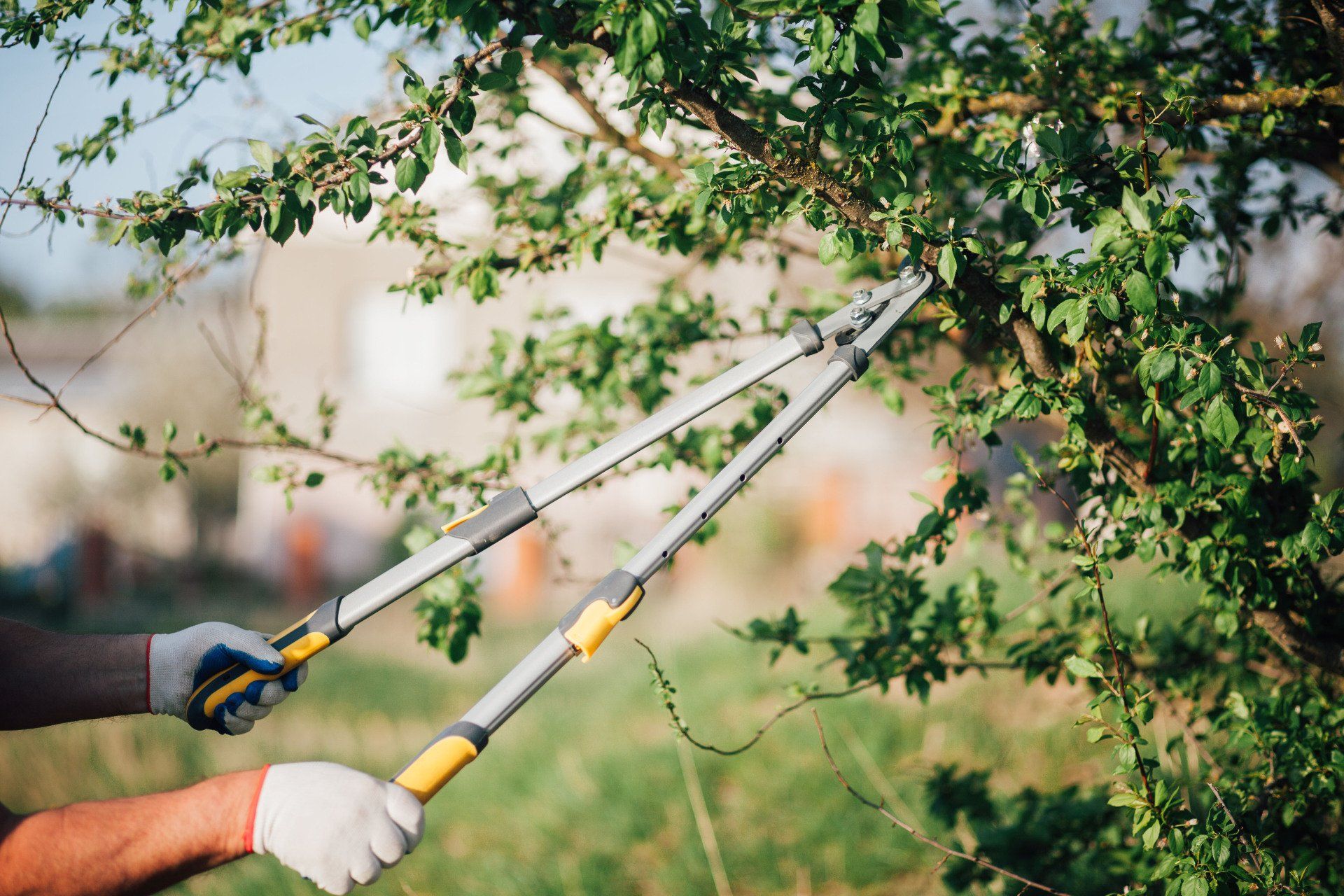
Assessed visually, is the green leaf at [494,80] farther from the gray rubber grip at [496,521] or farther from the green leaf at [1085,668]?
the green leaf at [1085,668]

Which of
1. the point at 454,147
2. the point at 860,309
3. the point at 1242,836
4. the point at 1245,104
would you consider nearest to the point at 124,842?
the point at 454,147

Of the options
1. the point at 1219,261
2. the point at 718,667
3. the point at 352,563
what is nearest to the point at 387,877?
the point at 718,667

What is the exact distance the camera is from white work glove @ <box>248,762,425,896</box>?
1.60 metres

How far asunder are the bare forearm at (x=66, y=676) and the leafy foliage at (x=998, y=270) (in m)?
0.56

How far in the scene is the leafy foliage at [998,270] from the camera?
5.42 ft

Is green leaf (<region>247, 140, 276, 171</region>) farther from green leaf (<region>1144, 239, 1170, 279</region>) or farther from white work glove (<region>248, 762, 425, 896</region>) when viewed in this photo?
green leaf (<region>1144, 239, 1170, 279</region>)

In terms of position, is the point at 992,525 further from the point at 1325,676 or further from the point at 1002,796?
the point at 1002,796

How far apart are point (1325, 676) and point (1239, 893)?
83cm

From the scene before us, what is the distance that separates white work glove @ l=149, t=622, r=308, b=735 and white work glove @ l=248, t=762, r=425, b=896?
27cm

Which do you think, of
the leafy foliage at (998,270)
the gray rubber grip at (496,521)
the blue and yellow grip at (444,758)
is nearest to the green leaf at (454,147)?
the leafy foliage at (998,270)

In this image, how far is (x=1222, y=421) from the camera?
1.59 m

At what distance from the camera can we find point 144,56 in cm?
236

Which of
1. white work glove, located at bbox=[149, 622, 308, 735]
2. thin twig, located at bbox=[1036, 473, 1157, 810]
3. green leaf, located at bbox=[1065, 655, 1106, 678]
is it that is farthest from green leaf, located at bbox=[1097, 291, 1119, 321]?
white work glove, located at bbox=[149, 622, 308, 735]

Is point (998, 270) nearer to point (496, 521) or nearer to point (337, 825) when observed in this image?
point (496, 521)
